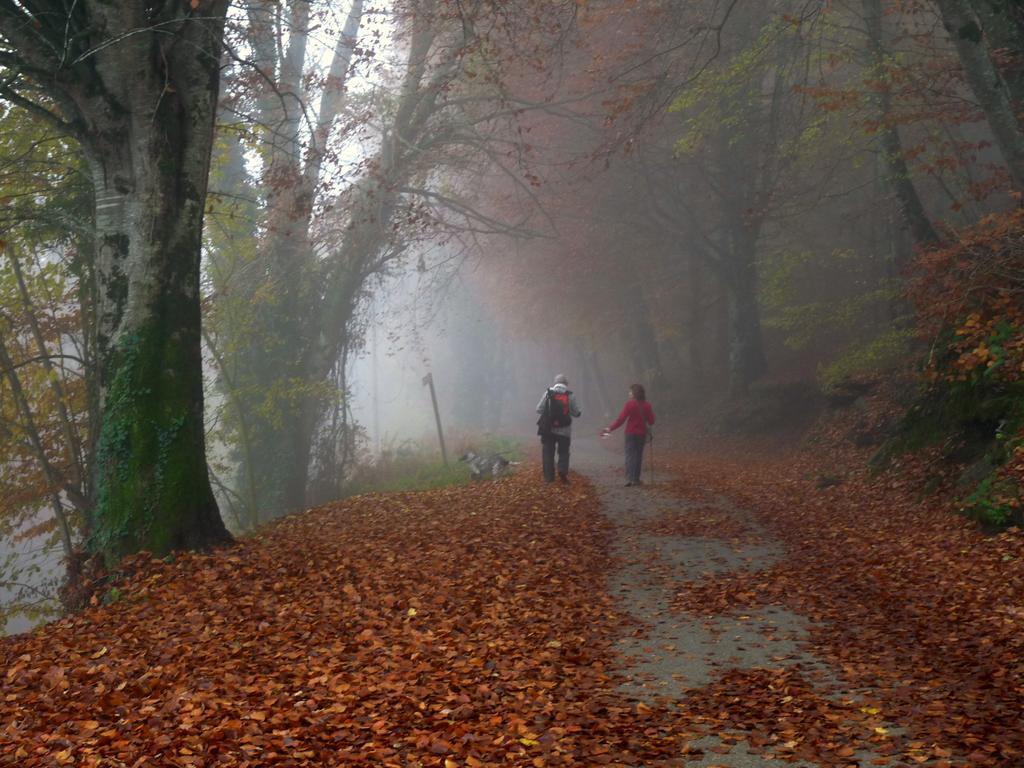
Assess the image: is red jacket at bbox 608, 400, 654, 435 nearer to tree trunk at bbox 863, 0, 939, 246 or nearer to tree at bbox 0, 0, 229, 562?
tree trunk at bbox 863, 0, 939, 246

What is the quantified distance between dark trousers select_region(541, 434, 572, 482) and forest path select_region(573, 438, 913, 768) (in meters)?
3.58

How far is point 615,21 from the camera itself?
22.8m

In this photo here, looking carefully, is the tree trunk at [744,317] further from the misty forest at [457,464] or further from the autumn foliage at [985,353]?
the autumn foliage at [985,353]

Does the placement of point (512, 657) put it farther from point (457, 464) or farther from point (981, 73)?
point (457, 464)

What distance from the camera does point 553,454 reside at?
1733 centimetres

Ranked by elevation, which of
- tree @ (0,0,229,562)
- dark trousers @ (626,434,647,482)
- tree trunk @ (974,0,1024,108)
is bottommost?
dark trousers @ (626,434,647,482)

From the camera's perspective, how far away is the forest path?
204 inches

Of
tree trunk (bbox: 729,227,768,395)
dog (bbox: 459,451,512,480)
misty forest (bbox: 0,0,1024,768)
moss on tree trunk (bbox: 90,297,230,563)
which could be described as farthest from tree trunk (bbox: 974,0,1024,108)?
tree trunk (bbox: 729,227,768,395)

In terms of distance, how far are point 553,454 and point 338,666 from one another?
10980mm

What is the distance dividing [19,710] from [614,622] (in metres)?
4.56

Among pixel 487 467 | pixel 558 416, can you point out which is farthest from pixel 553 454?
pixel 487 467

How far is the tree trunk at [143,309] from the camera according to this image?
9.33 m

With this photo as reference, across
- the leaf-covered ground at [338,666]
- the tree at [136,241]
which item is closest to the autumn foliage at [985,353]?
the leaf-covered ground at [338,666]

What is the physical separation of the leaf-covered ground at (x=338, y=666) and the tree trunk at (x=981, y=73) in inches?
282
